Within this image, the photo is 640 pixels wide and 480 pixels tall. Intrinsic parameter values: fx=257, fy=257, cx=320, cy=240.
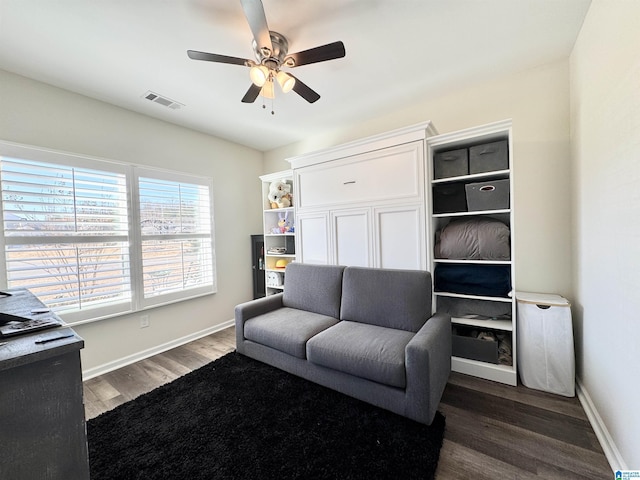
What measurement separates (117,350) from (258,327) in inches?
59.6

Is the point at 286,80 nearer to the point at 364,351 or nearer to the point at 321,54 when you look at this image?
the point at 321,54

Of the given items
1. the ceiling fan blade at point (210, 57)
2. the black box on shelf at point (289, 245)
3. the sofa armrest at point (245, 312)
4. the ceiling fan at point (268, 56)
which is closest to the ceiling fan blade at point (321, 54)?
the ceiling fan at point (268, 56)

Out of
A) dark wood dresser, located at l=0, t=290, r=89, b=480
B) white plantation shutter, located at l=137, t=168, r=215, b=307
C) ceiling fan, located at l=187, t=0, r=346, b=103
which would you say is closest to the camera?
dark wood dresser, located at l=0, t=290, r=89, b=480

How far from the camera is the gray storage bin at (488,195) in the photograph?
2119 mm

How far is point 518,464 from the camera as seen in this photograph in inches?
54.0

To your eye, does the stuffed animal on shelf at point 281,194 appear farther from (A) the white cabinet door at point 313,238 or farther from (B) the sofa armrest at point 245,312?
(B) the sofa armrest at point 245,312

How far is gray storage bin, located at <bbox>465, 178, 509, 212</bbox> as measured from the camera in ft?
6.95

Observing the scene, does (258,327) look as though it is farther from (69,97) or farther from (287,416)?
(69,97)

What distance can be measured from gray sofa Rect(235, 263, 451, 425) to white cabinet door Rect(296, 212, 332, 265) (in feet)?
0.81

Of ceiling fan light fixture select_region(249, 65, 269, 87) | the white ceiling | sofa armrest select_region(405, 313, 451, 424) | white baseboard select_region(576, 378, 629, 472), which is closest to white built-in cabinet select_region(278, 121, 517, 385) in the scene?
white baseboard select_region(576, 378, 629, 472)

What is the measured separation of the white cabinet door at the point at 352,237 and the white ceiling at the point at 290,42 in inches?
48.2

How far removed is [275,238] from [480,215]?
258 cm

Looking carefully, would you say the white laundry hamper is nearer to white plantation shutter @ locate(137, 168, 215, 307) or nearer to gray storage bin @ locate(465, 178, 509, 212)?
gray storage bin @ locate(465, 178, 509, 212)

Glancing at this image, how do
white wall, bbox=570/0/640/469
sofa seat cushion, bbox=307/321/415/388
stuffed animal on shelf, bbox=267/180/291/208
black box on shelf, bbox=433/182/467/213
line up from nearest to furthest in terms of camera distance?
white wall, bbox=570/0/640/469 → sofa seat cushion, bbox=307/321/415/388 → black box on shelf, bbox=433/182/467/213 → stuffed animal on shelf, bbox=267/180/291/208
